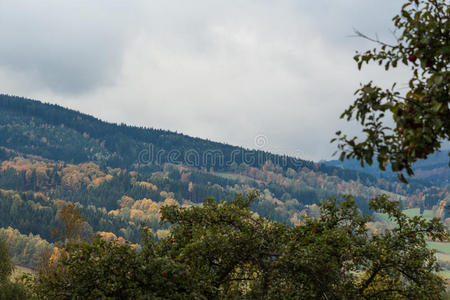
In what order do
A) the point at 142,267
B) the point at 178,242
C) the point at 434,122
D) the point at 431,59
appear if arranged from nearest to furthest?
the point at 434,122 < the point at 431,59 < the point at 142,267 < the point at 178,242

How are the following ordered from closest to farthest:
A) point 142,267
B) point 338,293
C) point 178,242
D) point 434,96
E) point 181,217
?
point 434,96 < point 142,267 < point 338,293 < point 178,242 < point 181,217

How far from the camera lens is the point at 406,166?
362 inches

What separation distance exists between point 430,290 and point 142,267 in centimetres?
1230

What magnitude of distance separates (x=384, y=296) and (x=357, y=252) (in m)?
2.84

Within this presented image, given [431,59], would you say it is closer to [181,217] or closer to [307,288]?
[307,288]

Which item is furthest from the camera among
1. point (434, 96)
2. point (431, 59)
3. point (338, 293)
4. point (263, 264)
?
point (263, 264)

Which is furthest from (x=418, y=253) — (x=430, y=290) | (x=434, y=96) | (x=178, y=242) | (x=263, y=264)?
(x=434, y=96)

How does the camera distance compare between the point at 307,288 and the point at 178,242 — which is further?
the point at 178,242

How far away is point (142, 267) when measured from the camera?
13914 mm

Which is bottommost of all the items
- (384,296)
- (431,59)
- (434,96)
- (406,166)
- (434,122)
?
(384,296)

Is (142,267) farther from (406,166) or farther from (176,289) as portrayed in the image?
(406,166)

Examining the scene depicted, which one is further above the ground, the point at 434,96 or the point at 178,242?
the point at 434,96

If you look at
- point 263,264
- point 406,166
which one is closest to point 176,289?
point 263,264

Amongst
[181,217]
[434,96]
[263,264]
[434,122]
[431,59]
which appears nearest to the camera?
[434,122]
